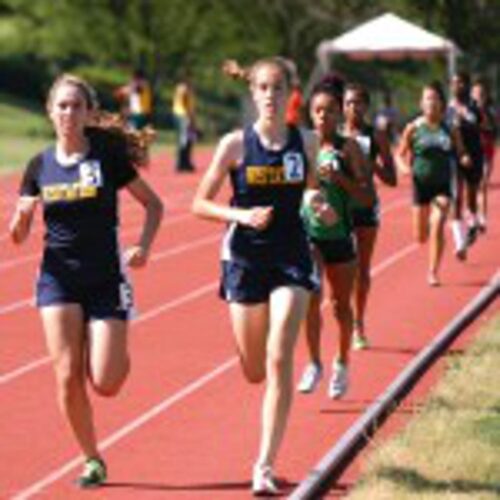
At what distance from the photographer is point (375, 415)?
10930 millimetres

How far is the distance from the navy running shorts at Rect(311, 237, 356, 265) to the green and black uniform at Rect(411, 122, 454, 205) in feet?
19.8

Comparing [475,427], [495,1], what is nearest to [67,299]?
[475,427]

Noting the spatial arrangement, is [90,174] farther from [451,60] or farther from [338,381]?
[451,60]

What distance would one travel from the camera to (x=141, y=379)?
1293cm

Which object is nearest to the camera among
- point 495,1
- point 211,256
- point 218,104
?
point 211,256

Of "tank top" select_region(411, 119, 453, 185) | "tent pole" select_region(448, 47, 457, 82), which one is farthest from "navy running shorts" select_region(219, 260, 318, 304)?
"tent pole" select_region(448, 47, 457, 82)

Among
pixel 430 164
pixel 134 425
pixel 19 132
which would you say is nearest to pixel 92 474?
pixel 134 425

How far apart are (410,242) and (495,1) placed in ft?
11.4

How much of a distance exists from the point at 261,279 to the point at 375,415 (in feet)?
6.67

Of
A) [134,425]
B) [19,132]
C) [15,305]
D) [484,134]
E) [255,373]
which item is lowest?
[19,132]

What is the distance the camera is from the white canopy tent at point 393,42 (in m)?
40.0

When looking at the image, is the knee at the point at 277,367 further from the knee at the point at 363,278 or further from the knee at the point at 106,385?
the knee at the point at 363,278

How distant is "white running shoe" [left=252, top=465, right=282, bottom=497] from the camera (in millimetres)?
8914

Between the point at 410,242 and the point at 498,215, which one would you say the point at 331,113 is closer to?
the point at 410,242
